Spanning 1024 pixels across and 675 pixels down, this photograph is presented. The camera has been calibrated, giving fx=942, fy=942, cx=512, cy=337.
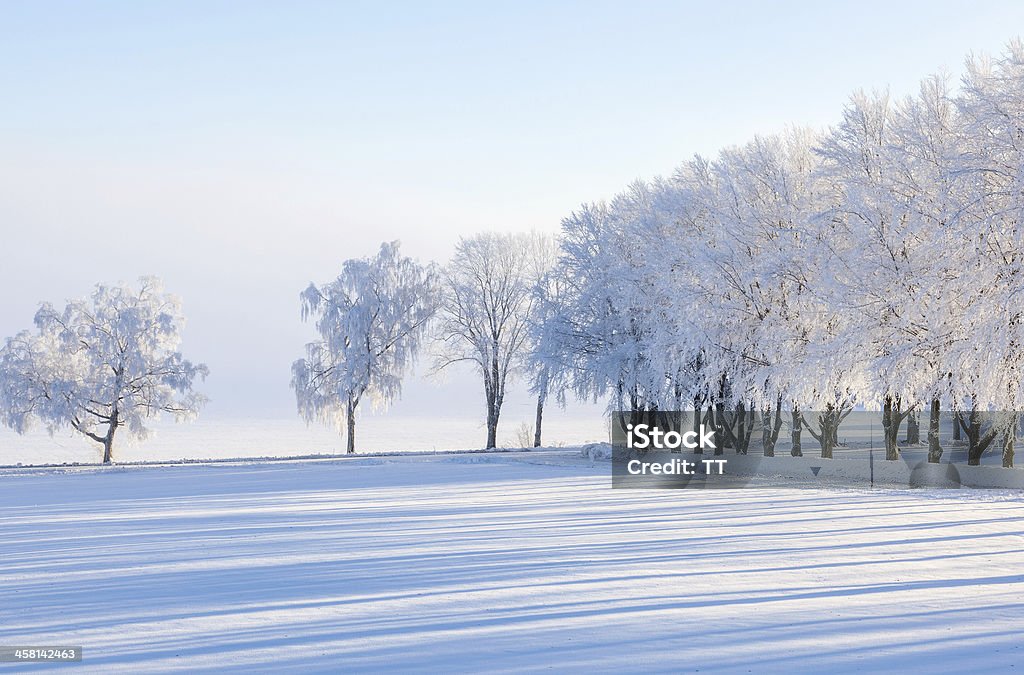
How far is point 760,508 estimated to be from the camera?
21203mm

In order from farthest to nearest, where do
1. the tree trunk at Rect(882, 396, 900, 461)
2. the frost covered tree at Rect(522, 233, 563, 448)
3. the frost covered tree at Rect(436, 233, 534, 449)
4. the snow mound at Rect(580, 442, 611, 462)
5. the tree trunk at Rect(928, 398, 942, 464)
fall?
the frost covered tree at Rect(436, 233, 534, 449), the frost covered tree at Rect(522, 233, 563, 448), the snow mound at Rect(580, 442, 611, 462), the tree trunk at Rect(882, 396, 900, 461), the tree trunk at Rect(928, 398, 942, 464)

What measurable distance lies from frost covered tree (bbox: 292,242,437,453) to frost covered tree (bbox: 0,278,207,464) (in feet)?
18.3

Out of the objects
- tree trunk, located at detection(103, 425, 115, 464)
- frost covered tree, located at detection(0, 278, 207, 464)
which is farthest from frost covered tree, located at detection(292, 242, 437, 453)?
tree trunk, located at detection(103, 425, 115, 464)

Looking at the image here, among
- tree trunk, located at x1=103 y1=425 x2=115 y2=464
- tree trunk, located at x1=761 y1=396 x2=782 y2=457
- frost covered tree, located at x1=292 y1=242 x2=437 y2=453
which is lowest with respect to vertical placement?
tree trunk, located at x1=103 y1=425 x2=115 y2=464

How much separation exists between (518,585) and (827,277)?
20.0 m

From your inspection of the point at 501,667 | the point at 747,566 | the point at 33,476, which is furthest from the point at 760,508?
the point at 33,476

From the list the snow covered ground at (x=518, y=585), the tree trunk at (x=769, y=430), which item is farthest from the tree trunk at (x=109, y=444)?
the tree trunk at (x=769, y=430)

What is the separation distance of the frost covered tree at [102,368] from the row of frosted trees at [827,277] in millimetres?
18369

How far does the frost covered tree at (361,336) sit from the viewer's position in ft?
151

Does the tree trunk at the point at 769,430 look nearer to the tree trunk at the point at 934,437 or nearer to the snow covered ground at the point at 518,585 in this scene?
the tree trunk at the point at 934,437

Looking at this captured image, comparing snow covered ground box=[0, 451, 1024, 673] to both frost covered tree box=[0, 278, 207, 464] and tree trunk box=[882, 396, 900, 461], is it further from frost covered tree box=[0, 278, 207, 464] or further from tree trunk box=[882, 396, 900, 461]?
frost covered tree box=[0, 278, 207, 464]

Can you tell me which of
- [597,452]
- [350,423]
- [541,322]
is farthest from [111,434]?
[597,452]

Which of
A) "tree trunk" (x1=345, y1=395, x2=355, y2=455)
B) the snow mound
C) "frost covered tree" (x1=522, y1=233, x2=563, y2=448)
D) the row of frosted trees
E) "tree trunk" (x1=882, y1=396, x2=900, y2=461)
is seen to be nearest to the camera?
the row of frosted trees

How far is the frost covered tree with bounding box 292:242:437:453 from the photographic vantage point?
151 ft
